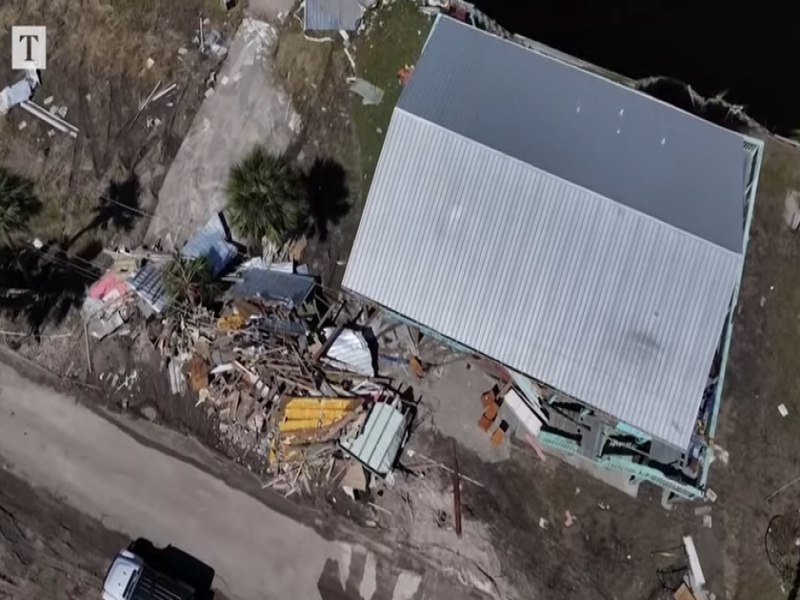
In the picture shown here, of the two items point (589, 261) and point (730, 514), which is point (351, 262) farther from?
point (730, 514)

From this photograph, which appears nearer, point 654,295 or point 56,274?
point 654,295

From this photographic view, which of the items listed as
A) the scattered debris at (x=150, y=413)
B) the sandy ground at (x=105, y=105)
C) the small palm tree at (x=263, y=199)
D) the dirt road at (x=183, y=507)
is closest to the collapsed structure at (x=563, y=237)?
the small palm tree at (x=263, y=199)

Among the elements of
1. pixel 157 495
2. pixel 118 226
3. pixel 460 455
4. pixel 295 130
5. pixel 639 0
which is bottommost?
pixel 157 495

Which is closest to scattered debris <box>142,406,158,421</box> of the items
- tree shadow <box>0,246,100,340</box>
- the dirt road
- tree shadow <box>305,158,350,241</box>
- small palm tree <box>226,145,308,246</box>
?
the dirt road

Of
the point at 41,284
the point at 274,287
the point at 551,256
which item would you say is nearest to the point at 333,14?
the point at 274,287

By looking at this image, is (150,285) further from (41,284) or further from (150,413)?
(150,413)

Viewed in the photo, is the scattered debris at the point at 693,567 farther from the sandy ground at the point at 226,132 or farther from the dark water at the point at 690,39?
the sandy ground at the point at 226,132

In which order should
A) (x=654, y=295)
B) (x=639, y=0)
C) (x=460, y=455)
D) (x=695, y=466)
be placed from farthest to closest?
(x=639, y=0)
(x=460, y=455)
(x=695, y=466)
(x=654, y=295)

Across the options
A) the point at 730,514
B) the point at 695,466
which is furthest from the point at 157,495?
the point at 730,514
